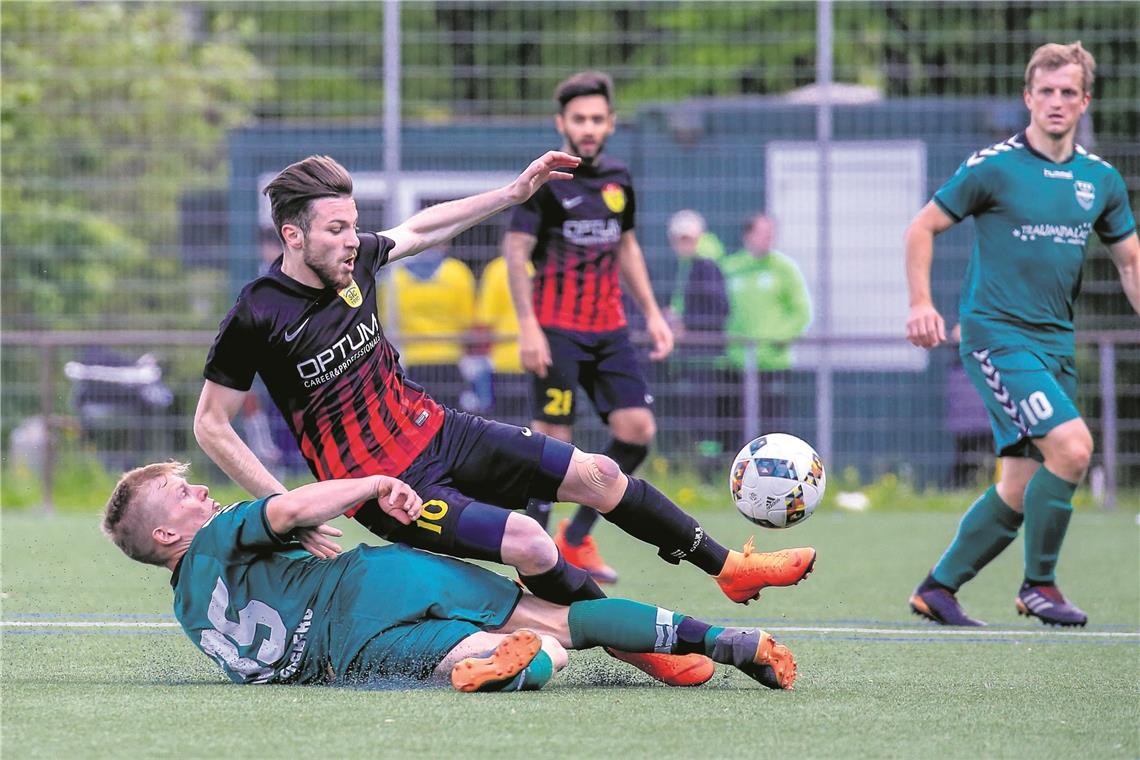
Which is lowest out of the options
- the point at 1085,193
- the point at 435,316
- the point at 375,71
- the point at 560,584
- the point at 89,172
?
the point at 560,584

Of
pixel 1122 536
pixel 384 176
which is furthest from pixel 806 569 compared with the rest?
pixel 384 176

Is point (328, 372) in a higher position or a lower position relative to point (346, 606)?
higher

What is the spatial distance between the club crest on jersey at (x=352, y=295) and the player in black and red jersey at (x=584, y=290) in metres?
2.79

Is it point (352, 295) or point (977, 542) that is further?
point (977, 542)

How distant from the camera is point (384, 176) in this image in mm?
13297

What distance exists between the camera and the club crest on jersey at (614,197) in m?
8.65

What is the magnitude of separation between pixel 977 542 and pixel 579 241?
8.18ft

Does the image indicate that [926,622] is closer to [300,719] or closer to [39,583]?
[300,719]

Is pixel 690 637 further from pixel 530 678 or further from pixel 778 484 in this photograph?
pixel 778 484

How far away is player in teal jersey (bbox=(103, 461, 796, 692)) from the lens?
506cm

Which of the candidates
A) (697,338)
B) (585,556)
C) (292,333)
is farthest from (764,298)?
(292,333)

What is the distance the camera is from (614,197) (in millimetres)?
8672

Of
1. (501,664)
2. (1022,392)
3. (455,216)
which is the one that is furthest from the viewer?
(1022,392)

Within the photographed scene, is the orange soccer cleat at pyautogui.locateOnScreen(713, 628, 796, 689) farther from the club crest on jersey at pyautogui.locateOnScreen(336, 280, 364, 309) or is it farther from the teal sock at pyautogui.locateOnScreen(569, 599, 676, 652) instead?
the club crest on jersey at pyautogui.locateOnScreen(336, 280, 364, 309)
